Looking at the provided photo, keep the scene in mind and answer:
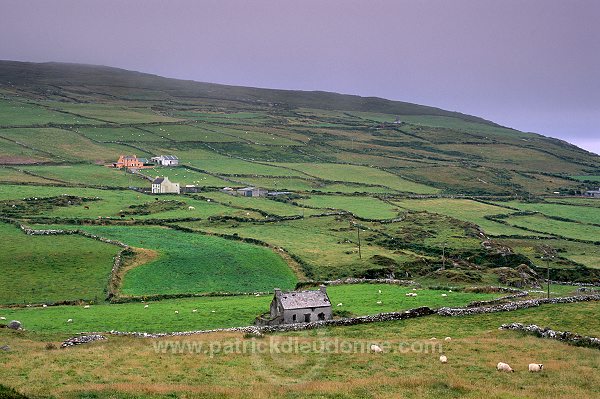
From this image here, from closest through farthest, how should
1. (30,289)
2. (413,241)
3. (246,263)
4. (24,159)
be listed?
(30,289) < (246,263) < (413,241) < (24,159)

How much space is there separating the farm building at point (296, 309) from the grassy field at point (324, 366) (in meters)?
5.41

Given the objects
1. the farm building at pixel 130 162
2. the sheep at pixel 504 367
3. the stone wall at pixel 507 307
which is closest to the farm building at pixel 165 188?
the farm building at pixel 130 162

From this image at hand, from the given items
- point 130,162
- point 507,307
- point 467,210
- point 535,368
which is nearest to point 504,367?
point 535,368

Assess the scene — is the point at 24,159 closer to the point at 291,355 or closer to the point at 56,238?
the point at 56,238

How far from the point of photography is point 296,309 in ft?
145

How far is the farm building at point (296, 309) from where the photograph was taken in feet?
144

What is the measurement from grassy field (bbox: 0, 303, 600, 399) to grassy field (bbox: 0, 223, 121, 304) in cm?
1589

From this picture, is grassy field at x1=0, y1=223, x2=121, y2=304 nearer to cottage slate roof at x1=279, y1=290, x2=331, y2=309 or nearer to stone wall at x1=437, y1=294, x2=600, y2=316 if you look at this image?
cottage slate roof at x1=279, y1=290, x2=331, y2=309

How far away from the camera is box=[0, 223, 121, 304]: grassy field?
2106 inches

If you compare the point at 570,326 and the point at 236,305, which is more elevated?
the point at 570,326

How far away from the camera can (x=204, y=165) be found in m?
148

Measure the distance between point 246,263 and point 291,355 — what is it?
35.8 metres

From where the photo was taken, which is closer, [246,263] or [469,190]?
[246,263]

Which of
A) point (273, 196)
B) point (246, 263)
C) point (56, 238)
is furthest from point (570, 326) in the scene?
point (273, 196)
